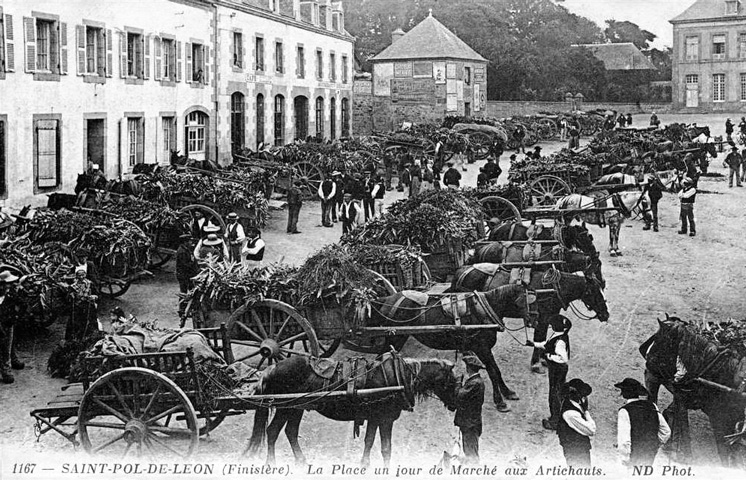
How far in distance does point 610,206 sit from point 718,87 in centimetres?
4141

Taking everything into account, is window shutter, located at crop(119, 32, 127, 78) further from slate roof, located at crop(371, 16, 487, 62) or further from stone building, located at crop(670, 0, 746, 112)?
stone building, located at crop(670, 0, 746, 112)

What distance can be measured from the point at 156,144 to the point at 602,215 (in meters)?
14.8

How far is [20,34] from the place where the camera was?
19.8 meters

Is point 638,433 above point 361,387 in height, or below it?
below

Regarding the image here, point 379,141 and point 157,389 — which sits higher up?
point 379,141

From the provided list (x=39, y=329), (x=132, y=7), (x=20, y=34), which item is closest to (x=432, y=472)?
(x=39, y=329)

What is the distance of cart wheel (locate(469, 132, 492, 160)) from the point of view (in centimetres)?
3509

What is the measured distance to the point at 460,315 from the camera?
9625mm

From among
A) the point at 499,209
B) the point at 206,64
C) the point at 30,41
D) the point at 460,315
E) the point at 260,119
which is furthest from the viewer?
the point at 260,119

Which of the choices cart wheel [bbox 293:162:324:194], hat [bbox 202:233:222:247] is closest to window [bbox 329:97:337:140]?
cart wheel [bbox 293:162:324:194]

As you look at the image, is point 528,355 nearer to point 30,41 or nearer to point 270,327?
point 270,327

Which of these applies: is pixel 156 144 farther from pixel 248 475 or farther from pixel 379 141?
pixel 248 475

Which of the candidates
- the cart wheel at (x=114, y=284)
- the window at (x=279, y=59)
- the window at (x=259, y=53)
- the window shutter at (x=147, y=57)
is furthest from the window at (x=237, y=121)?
the cart wheel at (x=114, y=284)

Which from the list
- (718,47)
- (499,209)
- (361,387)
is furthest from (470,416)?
(718,47)
